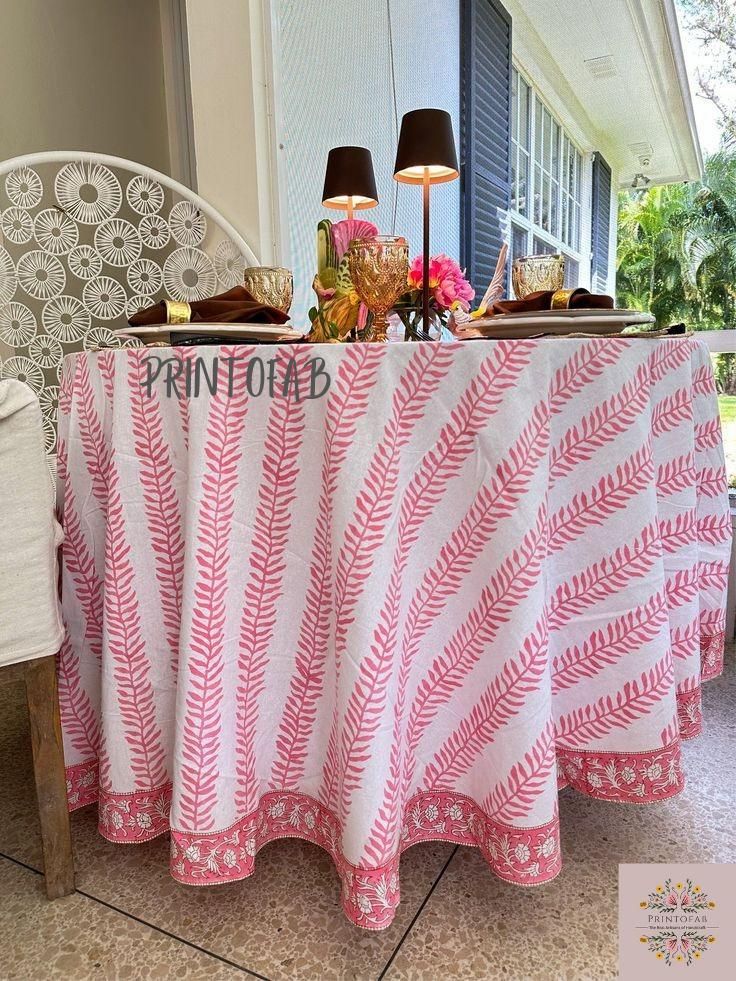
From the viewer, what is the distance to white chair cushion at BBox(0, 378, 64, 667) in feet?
2.62

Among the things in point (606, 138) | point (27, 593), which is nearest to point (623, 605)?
point (27, 593)

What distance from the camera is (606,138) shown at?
2.21 meters

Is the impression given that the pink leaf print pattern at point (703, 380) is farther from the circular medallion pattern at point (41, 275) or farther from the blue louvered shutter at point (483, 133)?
the blue louvered shutter at point (483, 133)

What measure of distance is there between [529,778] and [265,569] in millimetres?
393

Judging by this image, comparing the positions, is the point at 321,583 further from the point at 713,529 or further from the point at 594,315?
the point at 713,529

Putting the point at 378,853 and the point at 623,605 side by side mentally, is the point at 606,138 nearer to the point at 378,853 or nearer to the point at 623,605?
the point at 623,605

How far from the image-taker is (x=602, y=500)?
81 centimetres

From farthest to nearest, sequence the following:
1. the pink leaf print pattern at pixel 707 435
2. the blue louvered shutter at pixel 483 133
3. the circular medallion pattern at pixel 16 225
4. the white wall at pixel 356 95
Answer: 1. the blue louvered shutter at pixel 483 133
2. the white wall at pixel 356 95
3. the circular medallion pattern at pixel 16 225
4. the pink leaf print pattern at pixel 707 435

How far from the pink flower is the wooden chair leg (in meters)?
0.91

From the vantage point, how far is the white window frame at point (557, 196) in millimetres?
2281

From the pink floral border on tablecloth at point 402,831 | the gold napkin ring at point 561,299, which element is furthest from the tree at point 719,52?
the pink floral border on tablecloth at point 402,831

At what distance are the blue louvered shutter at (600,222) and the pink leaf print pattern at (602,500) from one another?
4.97 ft

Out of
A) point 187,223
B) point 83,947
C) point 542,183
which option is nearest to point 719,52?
point 542,183

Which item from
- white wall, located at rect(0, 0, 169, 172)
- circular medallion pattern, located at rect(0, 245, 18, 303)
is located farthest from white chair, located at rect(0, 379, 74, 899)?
white wall, located at rect(0, 0, 169, 172)
